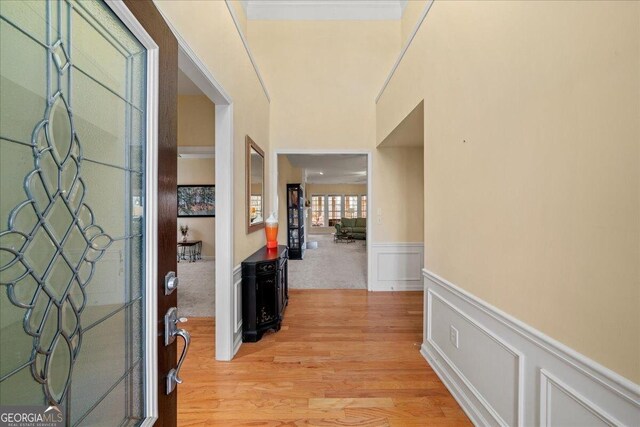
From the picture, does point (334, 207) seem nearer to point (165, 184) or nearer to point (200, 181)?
point (200, 181)

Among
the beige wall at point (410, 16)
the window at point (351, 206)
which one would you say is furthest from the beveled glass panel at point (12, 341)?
the window at point (351, 206)

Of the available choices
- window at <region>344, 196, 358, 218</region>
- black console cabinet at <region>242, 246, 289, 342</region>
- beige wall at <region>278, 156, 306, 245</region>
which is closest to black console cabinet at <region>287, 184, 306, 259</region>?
beige wall at <region>278, 156, 306, 245</region>

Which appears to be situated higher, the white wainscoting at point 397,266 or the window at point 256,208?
the window at point 256,208

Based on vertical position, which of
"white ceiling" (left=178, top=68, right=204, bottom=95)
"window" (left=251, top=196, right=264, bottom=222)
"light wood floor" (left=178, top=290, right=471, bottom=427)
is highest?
"white ceiling" (left=178, top=68, right=204, bottom=95)

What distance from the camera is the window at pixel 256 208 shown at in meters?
3.03

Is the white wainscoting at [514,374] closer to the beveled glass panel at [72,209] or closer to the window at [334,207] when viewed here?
the beveled glass panel at [72,209]

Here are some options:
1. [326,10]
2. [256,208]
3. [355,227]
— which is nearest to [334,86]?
[326,10]

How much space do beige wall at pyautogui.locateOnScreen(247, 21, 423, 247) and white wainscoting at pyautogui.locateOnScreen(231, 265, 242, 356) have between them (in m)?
2.28

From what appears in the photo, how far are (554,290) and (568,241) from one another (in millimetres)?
210

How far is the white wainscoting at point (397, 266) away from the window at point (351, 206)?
9.17m

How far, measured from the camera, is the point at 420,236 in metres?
4.17

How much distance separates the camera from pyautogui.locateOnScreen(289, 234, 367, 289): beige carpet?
4457mm

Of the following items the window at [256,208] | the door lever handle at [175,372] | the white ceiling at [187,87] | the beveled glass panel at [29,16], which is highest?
the white ceiling at [187,87]

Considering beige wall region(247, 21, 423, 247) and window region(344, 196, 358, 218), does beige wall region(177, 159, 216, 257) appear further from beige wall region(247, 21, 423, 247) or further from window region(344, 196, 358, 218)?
window region(344, 196, 358, 218)
